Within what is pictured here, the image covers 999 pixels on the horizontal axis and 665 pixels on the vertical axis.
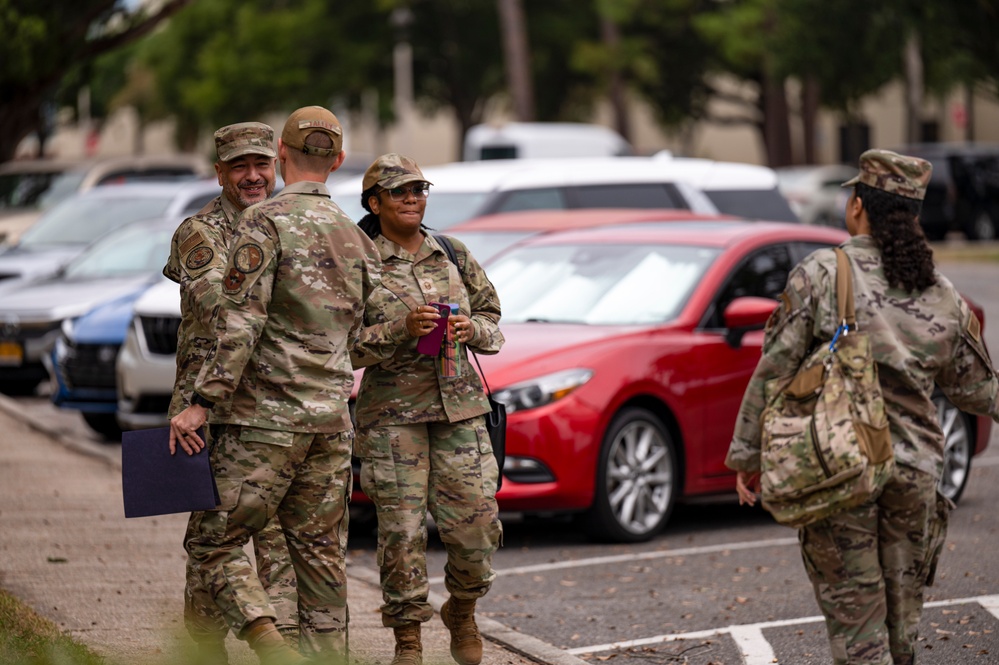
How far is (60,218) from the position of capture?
59.7ft

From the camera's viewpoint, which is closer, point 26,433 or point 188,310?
point 188,310

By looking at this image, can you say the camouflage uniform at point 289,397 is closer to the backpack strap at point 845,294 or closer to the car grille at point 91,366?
the backpack strap at point 845,294

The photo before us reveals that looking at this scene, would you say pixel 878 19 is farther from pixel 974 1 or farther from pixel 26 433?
pixel 26 433

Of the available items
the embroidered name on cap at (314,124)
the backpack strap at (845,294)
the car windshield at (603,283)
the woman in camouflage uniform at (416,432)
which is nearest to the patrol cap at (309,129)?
the embroidered name on cap at (314,124)

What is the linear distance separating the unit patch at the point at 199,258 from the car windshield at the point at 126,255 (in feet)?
28.5

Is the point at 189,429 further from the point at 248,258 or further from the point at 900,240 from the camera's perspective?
the point at 900,240

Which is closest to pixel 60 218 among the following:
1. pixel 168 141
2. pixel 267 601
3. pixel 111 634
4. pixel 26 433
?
pixel 26 433

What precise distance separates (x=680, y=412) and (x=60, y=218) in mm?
10949

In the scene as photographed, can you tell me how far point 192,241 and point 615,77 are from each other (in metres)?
38.7

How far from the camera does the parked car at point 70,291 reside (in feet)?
47.0

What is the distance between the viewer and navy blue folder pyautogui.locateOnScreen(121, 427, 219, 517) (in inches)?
202

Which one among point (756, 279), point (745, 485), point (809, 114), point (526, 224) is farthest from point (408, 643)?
point (809, 114)

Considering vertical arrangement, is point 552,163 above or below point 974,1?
below

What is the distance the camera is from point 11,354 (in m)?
14.8
